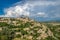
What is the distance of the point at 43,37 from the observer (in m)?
170

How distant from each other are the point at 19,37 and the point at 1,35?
17195 mm

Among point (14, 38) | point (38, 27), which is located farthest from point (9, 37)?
point (38, 27)

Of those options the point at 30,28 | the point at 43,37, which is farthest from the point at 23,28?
the point at 43,37

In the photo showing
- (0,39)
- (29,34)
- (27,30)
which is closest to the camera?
(0,39)

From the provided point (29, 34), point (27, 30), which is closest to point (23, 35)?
point (29, 34)

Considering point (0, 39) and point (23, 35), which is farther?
point (23, 35)

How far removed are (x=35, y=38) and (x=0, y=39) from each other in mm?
32998

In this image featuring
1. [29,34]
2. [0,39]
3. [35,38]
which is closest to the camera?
[0,39]

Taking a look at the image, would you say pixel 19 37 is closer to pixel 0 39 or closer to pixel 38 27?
pixel 0 39

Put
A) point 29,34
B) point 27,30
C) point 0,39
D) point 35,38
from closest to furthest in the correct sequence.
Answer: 1. point 0,39
2. point 35,38
3. point 29,34
4. point 27,30

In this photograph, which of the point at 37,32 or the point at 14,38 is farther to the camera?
the point at 37,32

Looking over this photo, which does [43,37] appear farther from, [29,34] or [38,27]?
[38,27]

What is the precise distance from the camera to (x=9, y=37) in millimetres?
161125

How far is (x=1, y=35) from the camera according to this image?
165 metres
